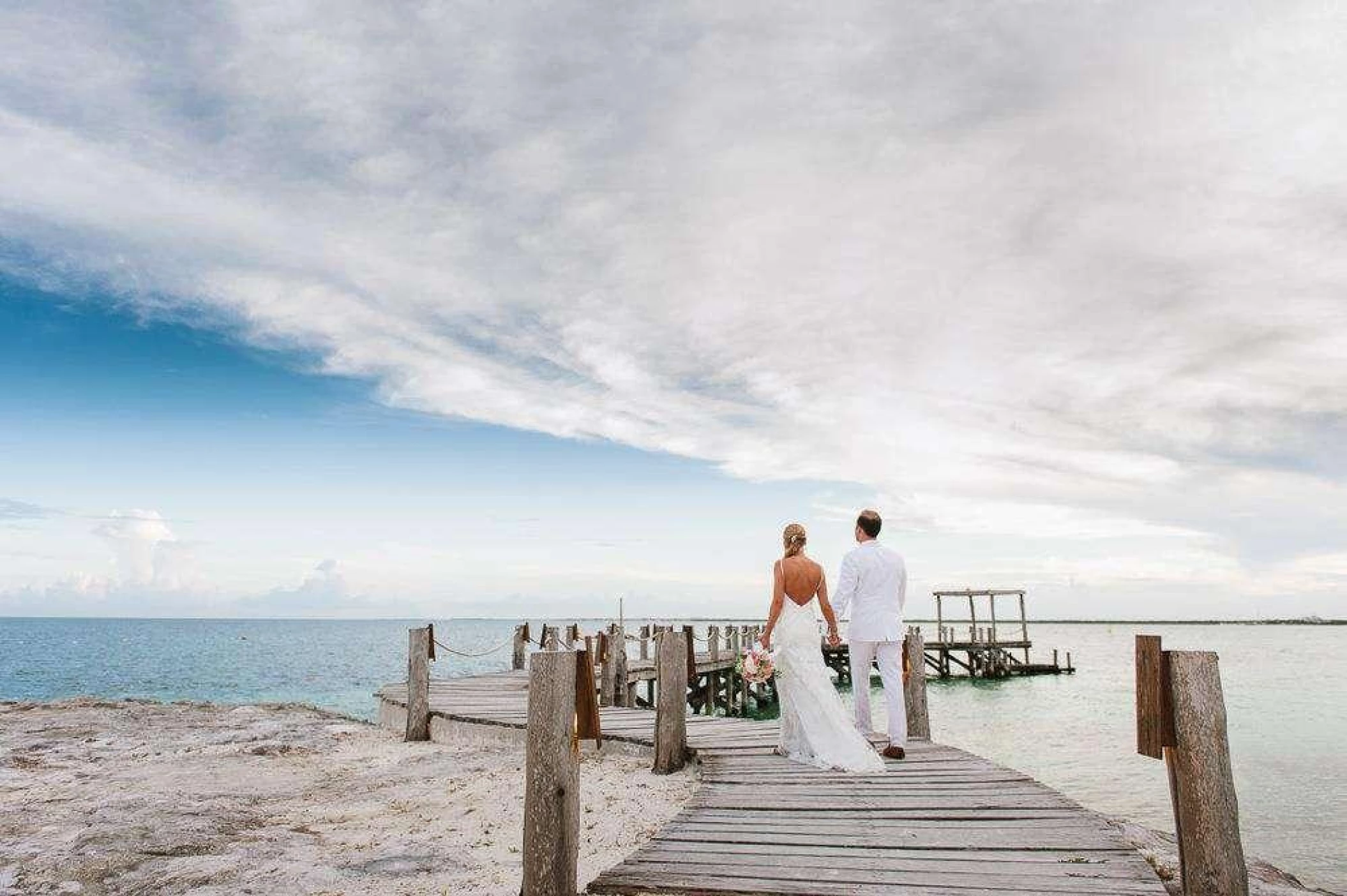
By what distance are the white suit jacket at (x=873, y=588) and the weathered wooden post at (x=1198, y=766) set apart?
338cm

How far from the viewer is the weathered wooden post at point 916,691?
29.6ft

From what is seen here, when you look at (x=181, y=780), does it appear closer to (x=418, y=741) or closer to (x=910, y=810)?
(x=418, y=741)

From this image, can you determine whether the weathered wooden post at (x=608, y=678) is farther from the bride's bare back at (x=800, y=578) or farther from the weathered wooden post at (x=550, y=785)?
the weathered wooden post at (x=550, y=785)

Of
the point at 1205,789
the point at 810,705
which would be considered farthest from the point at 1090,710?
the point at 1205,789

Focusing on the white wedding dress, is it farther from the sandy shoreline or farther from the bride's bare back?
the sandy shoreline

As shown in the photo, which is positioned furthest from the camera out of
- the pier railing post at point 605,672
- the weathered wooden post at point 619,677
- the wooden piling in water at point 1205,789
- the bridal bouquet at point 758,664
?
the weathered wooden post at point 619,677

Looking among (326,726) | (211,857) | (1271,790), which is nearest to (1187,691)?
(211,857)

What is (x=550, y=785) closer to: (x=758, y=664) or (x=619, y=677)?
(x=758, y=664)

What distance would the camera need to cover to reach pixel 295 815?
24.7 feet

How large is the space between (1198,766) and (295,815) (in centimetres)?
733

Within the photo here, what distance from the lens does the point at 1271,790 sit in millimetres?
17953

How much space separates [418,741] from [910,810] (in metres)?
8.33

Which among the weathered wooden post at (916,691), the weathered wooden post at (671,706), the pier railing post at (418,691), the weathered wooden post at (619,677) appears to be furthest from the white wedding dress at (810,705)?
the weathered wooden post at (619,677)

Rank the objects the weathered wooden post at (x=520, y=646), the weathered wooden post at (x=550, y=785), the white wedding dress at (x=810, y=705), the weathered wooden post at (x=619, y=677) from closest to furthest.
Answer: the weathered wooden post at (x=550, y=785), the white wedding dress at (x=810, y=705), the weathered wooden post at (x=619, y=677), the weathered wooden post at (x=520, y=646)
